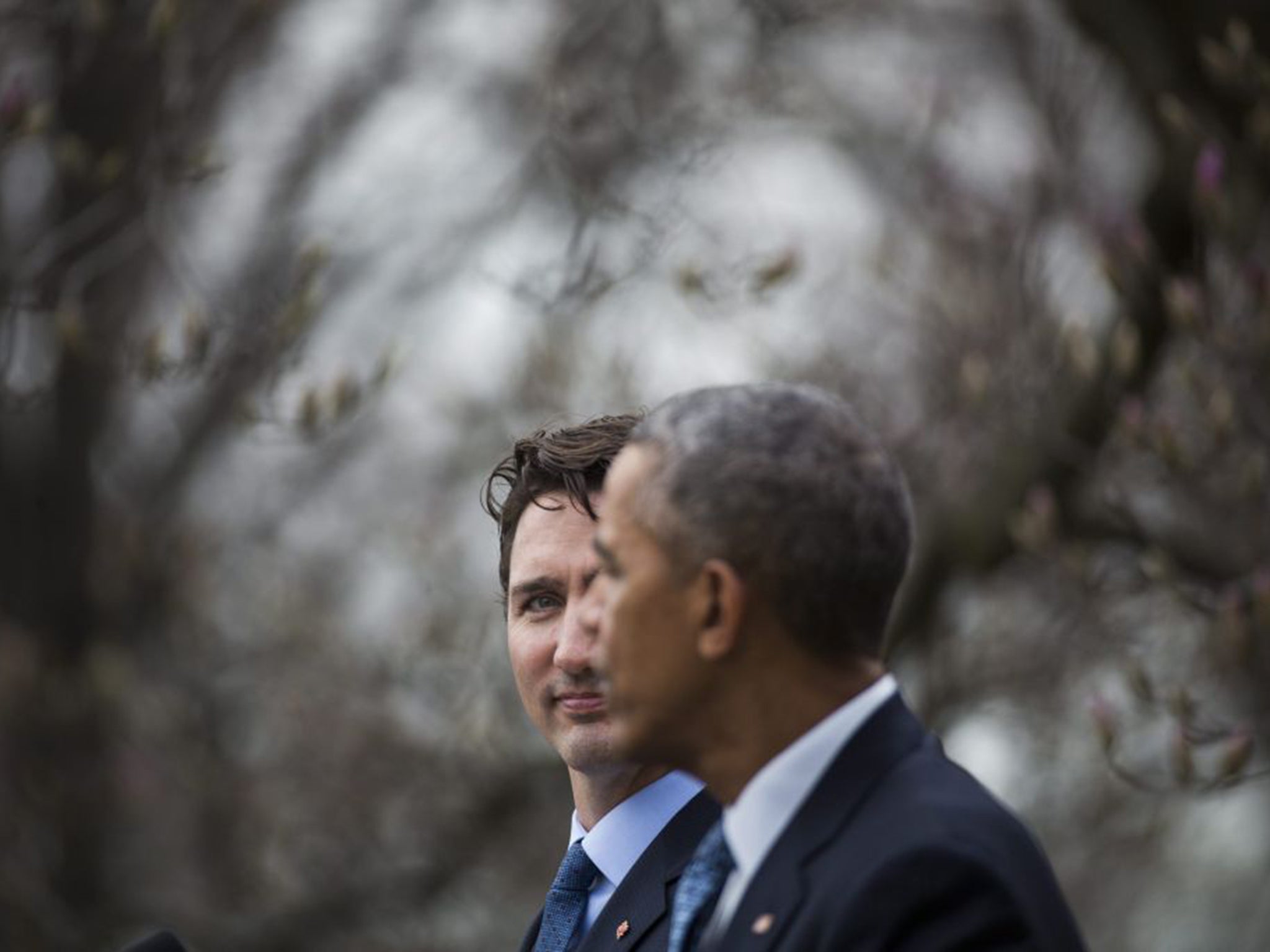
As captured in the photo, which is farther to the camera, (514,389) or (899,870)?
(514,389)

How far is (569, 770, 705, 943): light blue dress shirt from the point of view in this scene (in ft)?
11.1

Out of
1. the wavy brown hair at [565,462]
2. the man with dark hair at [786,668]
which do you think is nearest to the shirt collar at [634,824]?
the wavy brown hair at [565,462]

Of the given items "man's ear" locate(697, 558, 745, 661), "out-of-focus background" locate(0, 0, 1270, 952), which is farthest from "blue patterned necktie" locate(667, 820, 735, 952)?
"out-of-focus background" locate(0, 0, 1270, 952)

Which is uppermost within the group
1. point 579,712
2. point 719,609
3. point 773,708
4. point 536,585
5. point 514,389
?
point 719,609

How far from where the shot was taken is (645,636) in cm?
236

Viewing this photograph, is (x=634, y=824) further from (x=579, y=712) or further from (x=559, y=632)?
(x=559, y=632)

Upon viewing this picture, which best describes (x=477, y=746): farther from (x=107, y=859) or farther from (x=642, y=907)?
(x=642, y=907)

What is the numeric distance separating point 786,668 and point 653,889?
1.01 m

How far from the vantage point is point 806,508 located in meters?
2.29

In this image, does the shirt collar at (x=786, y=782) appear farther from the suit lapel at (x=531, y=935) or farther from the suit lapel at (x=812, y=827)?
the suit lapel at (x=531, y=935)

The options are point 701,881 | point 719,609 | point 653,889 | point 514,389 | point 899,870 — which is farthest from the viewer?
point 514,389

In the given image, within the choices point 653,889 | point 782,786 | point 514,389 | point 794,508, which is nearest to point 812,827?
point 782,786

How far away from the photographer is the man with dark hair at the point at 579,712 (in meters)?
3.37

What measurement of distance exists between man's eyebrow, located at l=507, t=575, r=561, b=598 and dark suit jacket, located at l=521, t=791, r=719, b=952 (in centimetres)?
40
